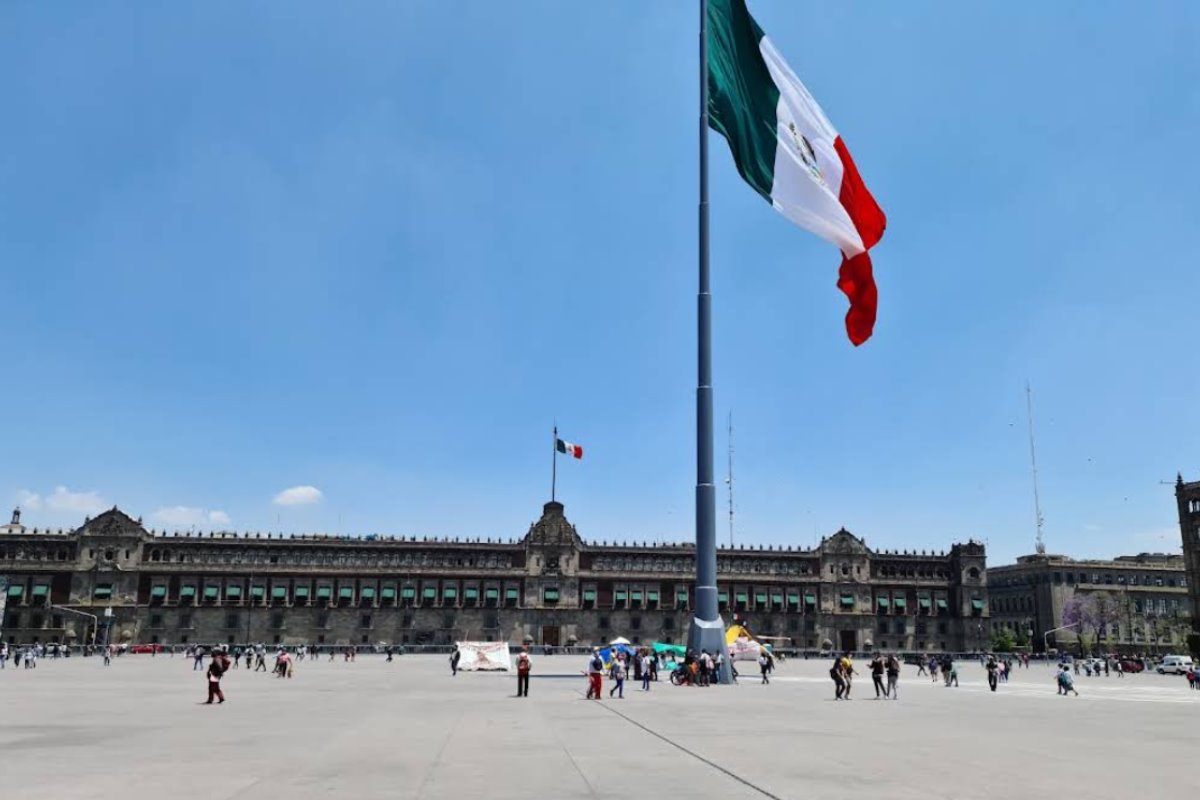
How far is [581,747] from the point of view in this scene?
1662cm

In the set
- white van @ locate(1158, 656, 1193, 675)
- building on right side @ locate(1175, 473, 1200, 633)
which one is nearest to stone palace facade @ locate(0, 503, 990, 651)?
building on right side @ locate(1175, 473, 1200, 633)

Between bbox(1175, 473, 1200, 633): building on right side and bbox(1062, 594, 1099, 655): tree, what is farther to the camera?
bbox(1062, 594, 1099, 655): tree

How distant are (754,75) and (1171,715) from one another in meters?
25.8

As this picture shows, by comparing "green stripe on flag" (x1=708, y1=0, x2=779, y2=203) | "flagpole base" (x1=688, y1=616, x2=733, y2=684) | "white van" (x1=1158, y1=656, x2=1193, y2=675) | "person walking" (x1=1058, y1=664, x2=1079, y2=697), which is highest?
"green stripe on flag" (x1=708, y1=0, x2=779, y2=203)

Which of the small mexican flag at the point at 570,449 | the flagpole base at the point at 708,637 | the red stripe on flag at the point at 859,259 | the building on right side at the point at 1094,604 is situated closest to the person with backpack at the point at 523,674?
the flagpole base at the point at 708,637

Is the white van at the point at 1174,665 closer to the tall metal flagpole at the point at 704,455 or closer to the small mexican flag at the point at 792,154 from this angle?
the tall metal flagpole at the point at 704,455

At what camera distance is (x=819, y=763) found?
14695 millimetres

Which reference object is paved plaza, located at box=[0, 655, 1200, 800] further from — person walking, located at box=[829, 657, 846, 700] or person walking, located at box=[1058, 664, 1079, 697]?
person walking, located at box=[1058, 664, 1079, 697]

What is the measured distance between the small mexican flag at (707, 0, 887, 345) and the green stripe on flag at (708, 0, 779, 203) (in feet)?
0.12

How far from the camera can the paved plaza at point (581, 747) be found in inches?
484

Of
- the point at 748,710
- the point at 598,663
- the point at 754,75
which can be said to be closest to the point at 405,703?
the point at 598,663

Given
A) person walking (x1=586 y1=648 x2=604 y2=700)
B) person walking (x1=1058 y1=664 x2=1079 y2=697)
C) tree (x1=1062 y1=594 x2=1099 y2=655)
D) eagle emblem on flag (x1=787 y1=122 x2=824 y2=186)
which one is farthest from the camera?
tree (x1=1062 y1=594 x2=1099 y2=655)

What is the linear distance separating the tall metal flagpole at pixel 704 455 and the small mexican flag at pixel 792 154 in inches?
170

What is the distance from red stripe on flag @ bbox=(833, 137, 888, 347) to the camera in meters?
28.9
